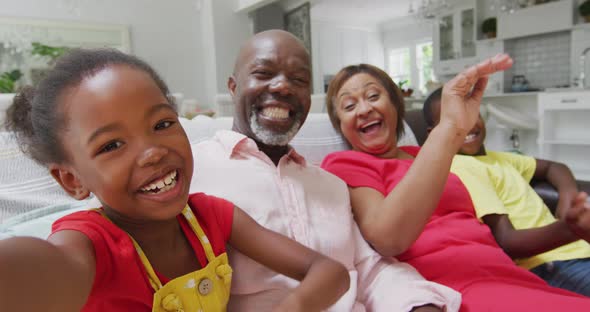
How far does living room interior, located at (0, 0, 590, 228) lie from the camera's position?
443cm

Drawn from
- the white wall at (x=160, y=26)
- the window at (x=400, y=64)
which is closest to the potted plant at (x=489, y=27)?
the window at (x=400, y=64)

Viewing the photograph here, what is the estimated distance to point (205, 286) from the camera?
0.65 m

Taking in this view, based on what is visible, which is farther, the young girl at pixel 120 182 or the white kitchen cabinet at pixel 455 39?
the white kitchen cabinet at pixel 455 39

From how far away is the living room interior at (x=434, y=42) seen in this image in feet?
14.5

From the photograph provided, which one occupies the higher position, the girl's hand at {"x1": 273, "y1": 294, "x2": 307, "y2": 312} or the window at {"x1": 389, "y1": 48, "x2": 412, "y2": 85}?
the window at {"x1": 389, "y1": 48, "x2": 412, "y2": 85}

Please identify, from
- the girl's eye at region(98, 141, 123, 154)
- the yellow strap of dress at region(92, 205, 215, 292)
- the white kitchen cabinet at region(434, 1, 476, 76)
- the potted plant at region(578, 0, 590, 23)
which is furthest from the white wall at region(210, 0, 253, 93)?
the girl's eye at region(98, 141, 123, 154)

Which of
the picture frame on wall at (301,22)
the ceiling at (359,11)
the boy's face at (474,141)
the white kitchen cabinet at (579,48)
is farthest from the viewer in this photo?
the ceiling at (359,11)

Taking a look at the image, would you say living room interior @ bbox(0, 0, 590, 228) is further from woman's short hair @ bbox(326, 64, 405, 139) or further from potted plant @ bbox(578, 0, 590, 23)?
woman's short hair @ bbox(326, 64, 405, 139)

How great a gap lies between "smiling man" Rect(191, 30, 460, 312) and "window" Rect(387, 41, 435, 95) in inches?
281

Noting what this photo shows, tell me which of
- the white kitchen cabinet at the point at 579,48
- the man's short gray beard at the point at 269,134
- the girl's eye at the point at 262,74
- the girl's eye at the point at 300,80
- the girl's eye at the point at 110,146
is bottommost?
the man's short gray beard at the point at 269,134

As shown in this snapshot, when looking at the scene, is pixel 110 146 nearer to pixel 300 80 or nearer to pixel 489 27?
pixel 300 80

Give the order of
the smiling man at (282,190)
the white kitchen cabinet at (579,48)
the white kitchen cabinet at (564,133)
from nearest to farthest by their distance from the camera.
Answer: the smiling man at (282,190) → the white kitchen cabinet at (564,133) → the white kitchen cabinet at (579,48)

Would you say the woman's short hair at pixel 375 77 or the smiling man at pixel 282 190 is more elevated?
the woman's short hair at pixel 375 77

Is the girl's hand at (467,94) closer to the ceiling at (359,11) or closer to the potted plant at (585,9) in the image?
the potted plant at (585,9)
